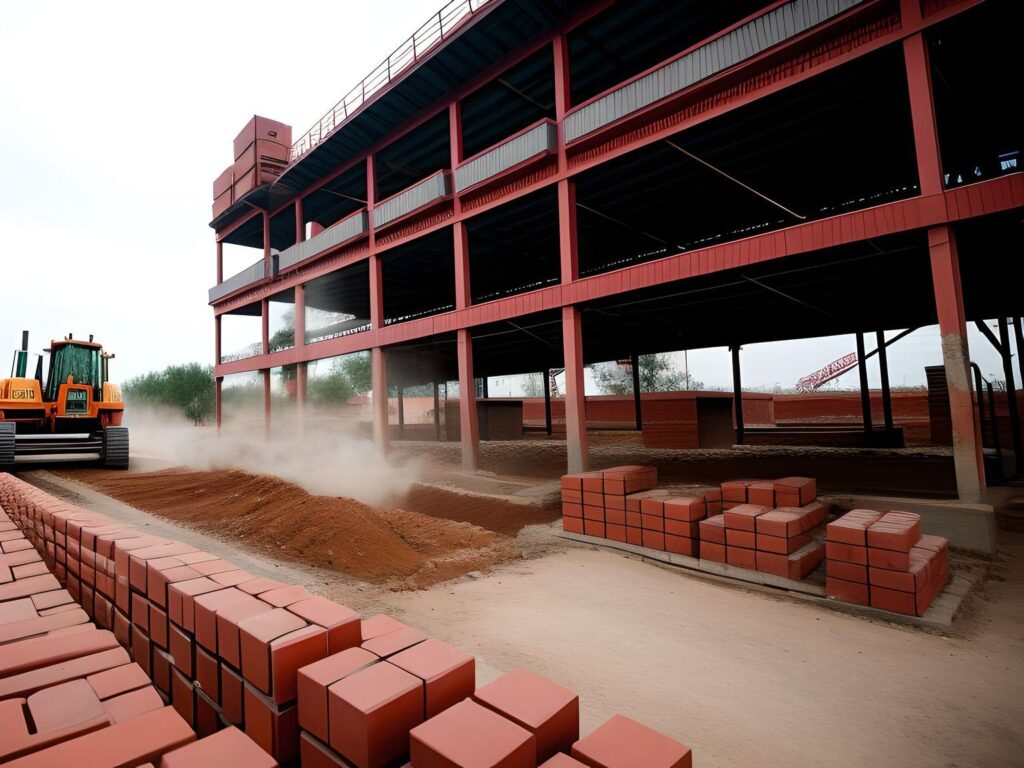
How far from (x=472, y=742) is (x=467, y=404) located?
13.3 metres

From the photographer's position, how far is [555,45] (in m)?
→ 12.6

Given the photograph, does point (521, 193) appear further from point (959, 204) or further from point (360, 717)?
point (360, 717)

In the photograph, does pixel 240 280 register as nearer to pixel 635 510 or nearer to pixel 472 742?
pixel 635 510

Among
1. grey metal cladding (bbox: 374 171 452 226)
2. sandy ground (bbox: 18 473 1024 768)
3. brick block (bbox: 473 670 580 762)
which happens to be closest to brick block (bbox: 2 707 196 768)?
brick block (bbox: 473 670 580 762)

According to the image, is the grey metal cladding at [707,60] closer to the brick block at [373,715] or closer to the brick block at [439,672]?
the brick block at [439,672]

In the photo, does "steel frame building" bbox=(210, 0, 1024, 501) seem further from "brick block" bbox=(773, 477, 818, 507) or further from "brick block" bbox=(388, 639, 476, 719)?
"brick block" bbox=(388, 639, 476, 719)

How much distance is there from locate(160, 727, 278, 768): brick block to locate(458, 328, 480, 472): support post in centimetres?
1304

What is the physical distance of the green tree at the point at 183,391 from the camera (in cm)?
4697

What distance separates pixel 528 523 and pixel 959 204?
9.15m

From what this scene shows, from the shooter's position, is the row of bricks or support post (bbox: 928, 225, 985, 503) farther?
support post (bbox: 928, 225, 985, 503)

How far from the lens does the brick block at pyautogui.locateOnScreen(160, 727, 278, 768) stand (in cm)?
180

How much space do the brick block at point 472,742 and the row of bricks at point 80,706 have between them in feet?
1.90

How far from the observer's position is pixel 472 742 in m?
1.79

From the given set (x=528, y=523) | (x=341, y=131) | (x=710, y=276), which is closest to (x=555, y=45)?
(x=710, y=276)
